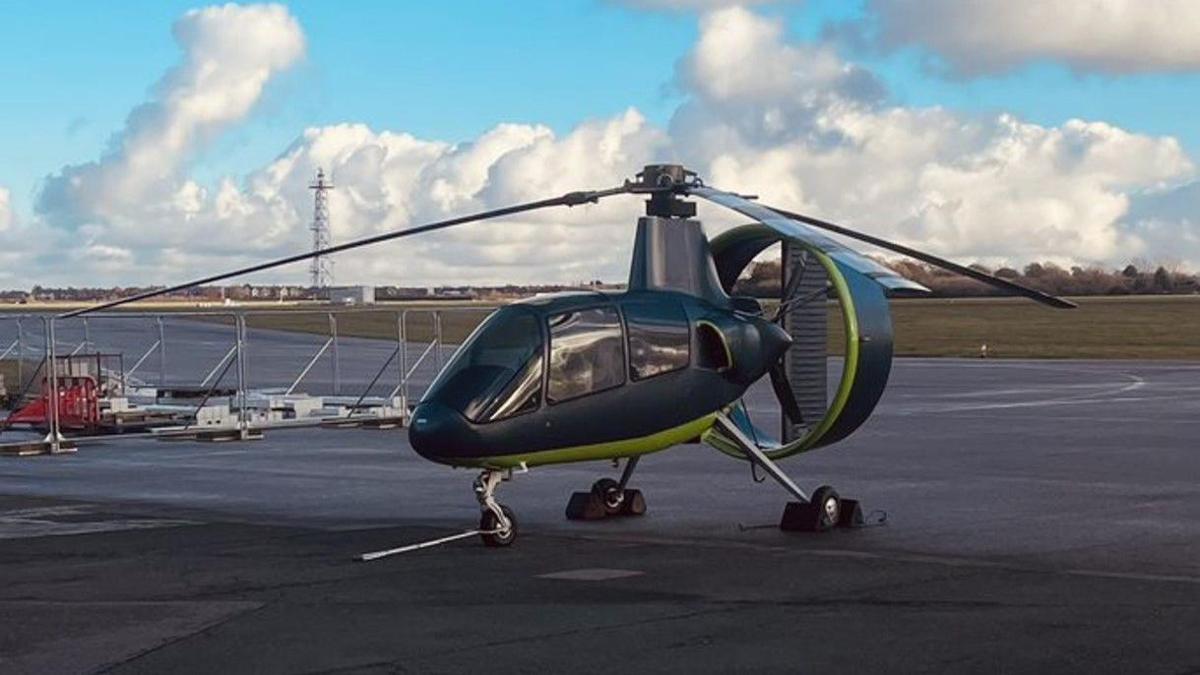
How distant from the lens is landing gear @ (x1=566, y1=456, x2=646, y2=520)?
1733 centimetres

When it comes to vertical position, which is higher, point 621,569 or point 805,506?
point 805,506

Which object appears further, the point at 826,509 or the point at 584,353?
the point at 826,509

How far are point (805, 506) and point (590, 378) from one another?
2452 millimetres

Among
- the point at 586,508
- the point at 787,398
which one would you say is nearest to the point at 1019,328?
the point at 787,398

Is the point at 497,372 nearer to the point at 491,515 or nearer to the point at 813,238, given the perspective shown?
the point at 491,515

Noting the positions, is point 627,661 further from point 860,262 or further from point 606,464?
point 606,464

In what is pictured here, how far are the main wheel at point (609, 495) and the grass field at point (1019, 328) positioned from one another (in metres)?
15.2

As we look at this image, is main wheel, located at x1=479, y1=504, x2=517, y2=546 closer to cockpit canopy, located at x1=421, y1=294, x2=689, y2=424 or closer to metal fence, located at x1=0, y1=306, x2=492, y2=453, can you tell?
cockpit canopy, located at x1=421, y1=294, x2=689, y2=424

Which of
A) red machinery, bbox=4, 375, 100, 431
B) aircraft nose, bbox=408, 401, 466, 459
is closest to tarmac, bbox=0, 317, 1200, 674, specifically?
aircraft nose, bbox=408, 401, 466, 459

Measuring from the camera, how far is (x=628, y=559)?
14.4 metres

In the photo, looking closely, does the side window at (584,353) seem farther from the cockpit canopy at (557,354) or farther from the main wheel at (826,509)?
the main wheel at (826,509)

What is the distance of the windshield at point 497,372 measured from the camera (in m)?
14.6

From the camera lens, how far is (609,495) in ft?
57.3

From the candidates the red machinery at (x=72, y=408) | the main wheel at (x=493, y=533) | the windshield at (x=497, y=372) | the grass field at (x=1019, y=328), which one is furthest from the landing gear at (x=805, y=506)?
the red machinery at (x=72, y=408)
